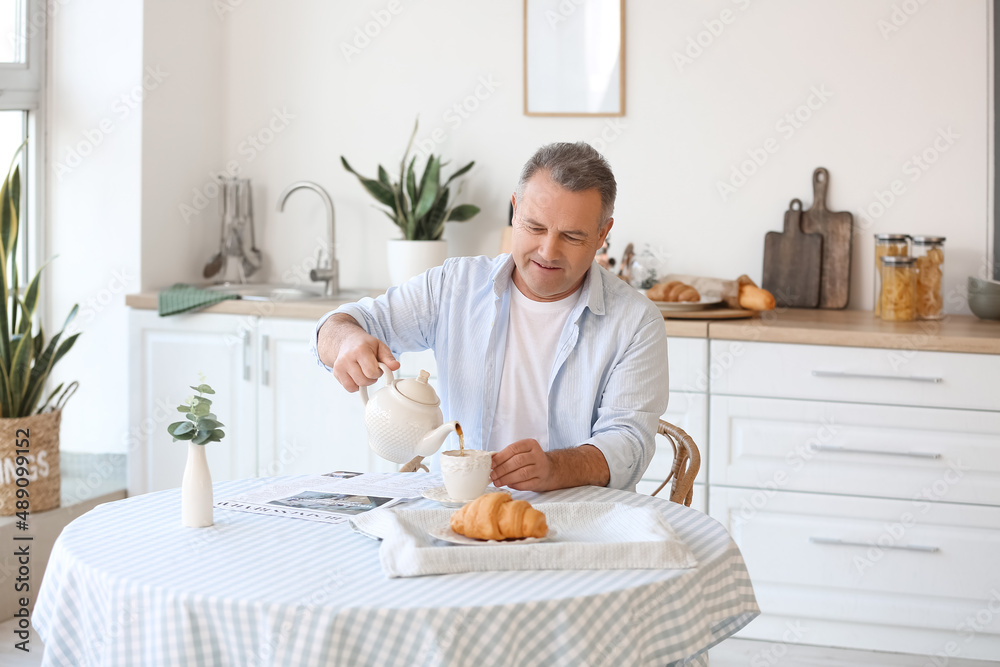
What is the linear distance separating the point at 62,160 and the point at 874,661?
3.17m

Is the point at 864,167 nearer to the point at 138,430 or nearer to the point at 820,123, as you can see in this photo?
the point at 820,123

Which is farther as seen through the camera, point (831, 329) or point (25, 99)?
point (25, 99)

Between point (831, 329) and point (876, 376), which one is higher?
point (831, 329)

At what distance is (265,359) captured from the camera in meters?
3.35

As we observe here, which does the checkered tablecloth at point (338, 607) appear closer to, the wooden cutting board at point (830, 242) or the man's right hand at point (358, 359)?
the man's right hand at point (358, 359)

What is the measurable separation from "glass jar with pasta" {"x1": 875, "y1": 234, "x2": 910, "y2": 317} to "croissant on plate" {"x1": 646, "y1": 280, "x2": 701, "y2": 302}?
601 mm

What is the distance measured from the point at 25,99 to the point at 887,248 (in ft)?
9.76

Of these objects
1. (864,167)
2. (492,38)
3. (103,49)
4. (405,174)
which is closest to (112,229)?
(103,49)

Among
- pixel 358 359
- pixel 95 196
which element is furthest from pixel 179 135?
pixel 358 359

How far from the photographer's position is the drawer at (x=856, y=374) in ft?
9.18

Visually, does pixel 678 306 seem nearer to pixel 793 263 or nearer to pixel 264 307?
pixel 793 263

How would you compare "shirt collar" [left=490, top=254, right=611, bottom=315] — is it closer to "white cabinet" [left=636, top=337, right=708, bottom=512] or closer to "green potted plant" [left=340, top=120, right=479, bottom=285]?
"white cabinet" [left=636, top=337, right=708, bottom=512]

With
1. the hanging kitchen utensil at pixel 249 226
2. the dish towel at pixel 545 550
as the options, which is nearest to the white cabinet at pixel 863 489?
the dish towel at pixel 545 550

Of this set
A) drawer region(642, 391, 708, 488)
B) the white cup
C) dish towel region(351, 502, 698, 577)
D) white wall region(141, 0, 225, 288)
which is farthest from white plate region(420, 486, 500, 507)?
white wall region(141, 0, 225, 288)
